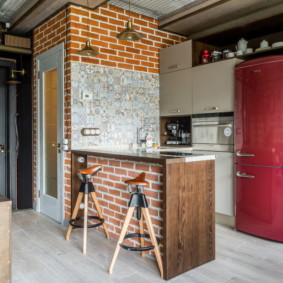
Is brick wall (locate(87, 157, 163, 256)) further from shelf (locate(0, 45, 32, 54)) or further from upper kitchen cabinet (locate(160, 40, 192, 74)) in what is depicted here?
shelf (locate(0, 45, 32, 54))

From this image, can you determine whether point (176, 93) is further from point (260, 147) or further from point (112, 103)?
point (260, 147)

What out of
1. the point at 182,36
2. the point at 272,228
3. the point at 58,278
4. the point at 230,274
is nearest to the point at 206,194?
the point at 230,274

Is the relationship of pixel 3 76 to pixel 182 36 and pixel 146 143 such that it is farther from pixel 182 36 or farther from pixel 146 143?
pixel 182 36

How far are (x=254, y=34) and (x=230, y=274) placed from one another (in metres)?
2.93

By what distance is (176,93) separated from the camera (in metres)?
4.29

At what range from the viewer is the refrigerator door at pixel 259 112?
122 inches

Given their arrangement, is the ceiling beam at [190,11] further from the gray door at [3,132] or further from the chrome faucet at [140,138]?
the gray door at [3,132]

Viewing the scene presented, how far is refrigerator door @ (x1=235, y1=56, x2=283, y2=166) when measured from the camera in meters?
3.09

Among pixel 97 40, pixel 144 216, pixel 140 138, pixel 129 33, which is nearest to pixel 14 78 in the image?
pixel 97 40

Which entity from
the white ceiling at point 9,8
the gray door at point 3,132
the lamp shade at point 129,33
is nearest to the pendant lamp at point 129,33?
the lamp shade at point 129,33

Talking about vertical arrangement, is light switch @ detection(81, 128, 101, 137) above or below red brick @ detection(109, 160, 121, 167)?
above

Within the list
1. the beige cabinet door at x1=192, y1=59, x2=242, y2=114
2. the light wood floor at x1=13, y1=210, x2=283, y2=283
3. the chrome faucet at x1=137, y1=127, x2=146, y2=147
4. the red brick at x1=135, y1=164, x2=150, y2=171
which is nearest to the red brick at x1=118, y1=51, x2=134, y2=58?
the beige cabinet door at x1=192, y1=59, x2=242, y2=114

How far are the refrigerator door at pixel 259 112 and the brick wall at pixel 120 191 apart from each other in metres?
1.30

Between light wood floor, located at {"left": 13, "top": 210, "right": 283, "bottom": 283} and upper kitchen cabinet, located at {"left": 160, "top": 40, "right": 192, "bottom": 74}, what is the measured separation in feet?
7.35
